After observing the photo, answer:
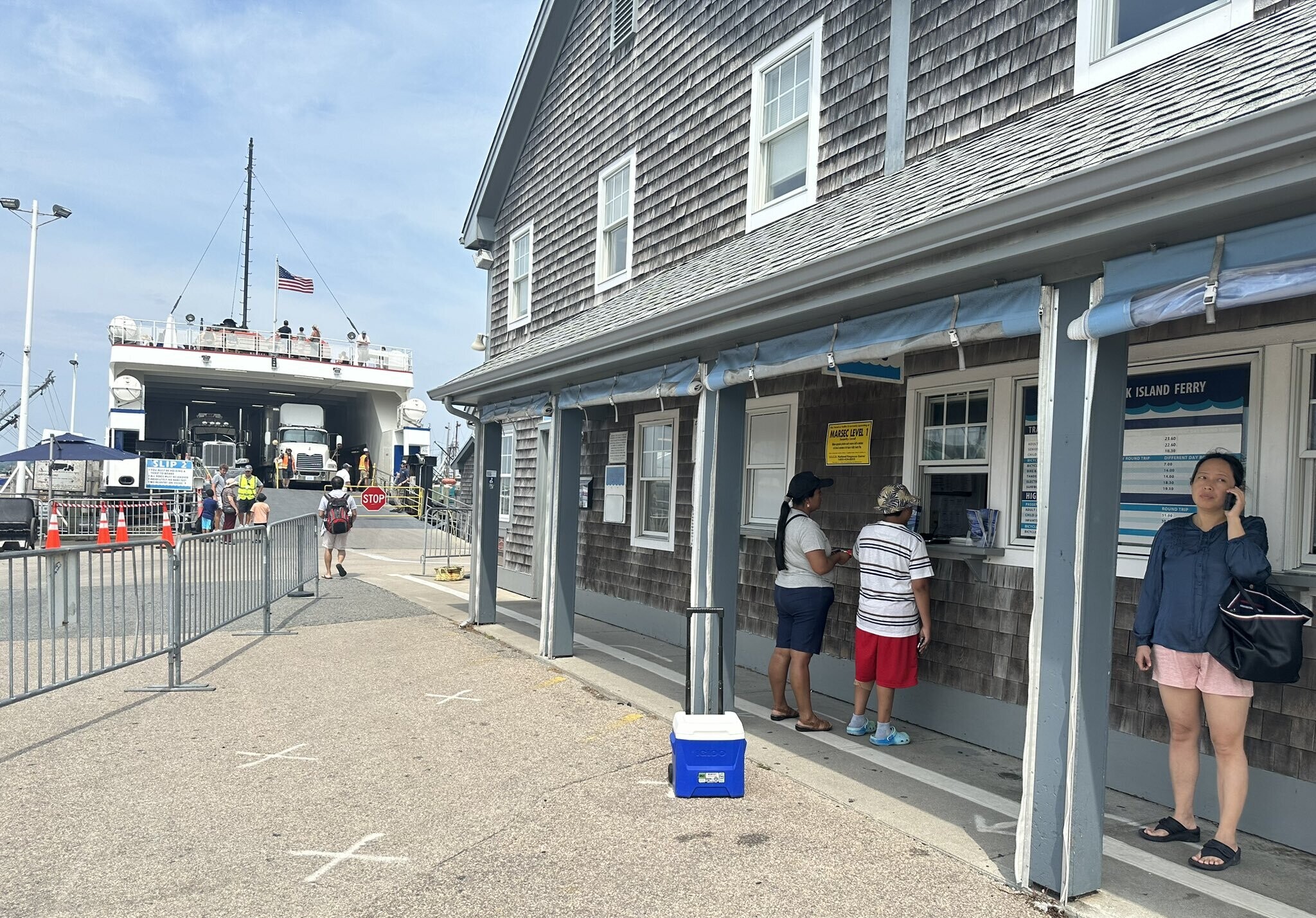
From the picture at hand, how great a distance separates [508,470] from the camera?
52.4 ft

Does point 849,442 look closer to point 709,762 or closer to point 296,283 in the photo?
point 709,762

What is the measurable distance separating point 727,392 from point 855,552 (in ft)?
4.63

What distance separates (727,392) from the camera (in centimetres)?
646

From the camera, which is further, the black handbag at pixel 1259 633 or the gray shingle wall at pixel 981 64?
the gray shingle wall at pixel 981 64

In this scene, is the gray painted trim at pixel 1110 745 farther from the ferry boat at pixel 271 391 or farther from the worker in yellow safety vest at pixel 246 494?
the ferry boat at pixel 271 391

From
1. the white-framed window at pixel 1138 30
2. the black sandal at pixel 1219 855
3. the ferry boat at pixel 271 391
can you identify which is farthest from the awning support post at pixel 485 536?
the ferry boat at pixel 271 391

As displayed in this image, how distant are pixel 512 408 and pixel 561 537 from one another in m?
1.88

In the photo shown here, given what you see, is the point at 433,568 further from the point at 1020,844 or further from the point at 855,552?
the point at 1020,844

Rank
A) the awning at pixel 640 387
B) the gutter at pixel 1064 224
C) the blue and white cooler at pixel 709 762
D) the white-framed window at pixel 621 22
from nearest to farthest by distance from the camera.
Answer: the gutter at pixel 1064 224 → the blue and white cooler at pixel 709 762 → the awning at pixel 640 387 → the white-framed window at pixel 621 22

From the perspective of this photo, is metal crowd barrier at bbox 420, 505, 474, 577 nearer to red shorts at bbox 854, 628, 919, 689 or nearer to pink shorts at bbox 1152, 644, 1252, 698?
red shorts at bbox 854, 628, 919, 689

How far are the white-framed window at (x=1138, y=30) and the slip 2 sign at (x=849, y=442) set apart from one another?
2.80 m

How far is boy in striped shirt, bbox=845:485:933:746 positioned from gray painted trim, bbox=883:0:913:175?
302 centimetres

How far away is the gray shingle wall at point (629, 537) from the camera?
993cm

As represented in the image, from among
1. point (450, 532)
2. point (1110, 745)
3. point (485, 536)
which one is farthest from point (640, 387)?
point (450, 532)
